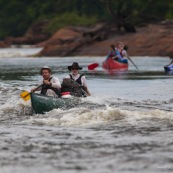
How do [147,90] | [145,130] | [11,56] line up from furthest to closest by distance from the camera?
[11,56]
[147,90]
[145,130]

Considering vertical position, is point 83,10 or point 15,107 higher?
point 83,10

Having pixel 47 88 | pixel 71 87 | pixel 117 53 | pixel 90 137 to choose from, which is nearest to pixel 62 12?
pixel 117 53

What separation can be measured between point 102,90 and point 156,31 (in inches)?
1344

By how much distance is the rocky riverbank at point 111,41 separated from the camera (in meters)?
56.5

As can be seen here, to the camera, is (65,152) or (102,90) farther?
(102,90)

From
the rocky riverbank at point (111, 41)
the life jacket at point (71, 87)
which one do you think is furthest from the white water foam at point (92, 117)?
the rocky riverbank at point (111, 41)

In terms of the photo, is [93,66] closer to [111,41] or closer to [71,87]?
[71,87]

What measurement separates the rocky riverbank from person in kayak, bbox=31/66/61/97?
36161 mm

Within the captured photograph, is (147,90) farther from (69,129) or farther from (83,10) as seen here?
(83,10)

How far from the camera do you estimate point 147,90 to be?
25.9 meters

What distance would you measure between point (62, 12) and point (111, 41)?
5935 centimetres

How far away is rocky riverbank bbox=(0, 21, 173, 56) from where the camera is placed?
56469 millimetres

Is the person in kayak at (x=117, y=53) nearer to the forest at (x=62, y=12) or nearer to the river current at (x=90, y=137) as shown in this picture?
the river current at (x=90, y=137)

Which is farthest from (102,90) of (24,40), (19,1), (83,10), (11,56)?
(19,1)
